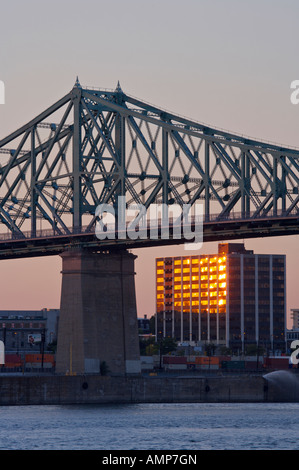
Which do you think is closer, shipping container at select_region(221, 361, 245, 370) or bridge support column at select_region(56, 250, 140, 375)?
bridge support column at select_region(56, 250, 140, 375)

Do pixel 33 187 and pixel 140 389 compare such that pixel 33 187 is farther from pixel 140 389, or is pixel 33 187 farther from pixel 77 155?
pixel 140 389

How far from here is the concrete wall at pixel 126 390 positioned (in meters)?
123

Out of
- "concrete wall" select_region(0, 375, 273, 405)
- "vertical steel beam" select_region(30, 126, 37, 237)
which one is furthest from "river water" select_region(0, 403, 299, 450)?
"vertical steel beam" select_region(30, 126, 37, 237)

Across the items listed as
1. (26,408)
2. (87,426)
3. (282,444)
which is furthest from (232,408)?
(282,444)

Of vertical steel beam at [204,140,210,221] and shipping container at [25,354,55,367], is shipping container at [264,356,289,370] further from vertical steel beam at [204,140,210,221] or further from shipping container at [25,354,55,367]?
vertical steel beam at [204,140,210,221]

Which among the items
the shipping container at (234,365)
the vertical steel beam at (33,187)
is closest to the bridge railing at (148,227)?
the vertical steel beam at (33,187)

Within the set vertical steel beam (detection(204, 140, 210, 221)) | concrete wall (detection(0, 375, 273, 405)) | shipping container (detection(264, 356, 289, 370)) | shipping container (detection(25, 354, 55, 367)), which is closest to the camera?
concrete wall (detection(0, 375, 273, 405))

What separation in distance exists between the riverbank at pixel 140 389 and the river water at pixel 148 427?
2207 mm

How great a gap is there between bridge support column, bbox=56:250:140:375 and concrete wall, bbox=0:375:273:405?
6342 millimetres

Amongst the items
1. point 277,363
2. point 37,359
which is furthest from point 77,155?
point 277,363

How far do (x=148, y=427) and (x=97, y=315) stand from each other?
37.2 metres

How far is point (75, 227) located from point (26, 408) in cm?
2689

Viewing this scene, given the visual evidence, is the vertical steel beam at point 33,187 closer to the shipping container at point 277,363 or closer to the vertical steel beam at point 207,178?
the vertical steel beam at point 207,178

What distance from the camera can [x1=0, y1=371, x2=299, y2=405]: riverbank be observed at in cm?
12344
